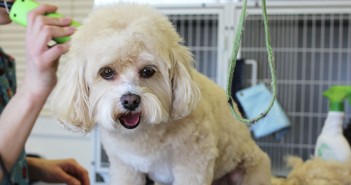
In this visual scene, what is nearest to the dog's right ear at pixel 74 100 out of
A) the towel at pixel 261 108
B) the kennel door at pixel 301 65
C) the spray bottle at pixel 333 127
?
the spray bottle at pixel 333 127

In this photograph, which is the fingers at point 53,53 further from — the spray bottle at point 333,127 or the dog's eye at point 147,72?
the spray bottle at point 333,127

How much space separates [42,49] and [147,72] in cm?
22

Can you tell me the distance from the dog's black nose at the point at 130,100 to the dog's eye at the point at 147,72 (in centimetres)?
5

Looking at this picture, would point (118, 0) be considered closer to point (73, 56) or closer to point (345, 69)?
point (73, 56)

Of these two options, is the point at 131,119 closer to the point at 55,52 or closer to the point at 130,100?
the point at 130,100

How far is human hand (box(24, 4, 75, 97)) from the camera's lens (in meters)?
0.73

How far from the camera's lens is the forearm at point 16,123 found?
2.65 feet

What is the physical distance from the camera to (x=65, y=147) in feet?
8.02

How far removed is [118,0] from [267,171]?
18.7 inches

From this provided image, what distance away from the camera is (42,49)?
76 centimetres

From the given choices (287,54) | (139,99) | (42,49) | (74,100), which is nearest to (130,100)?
(139,99)

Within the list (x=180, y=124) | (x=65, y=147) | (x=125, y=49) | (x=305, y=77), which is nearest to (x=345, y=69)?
(x=305, y=77)

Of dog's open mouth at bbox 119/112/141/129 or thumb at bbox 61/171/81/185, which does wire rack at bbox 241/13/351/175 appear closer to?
thumb at bbox 61/171/81/185

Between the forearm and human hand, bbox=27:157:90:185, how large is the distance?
0.24 metres
